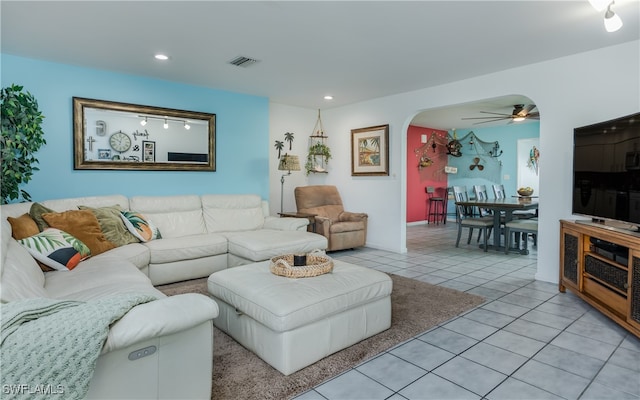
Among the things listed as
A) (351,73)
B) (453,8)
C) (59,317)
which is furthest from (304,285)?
(351,73)

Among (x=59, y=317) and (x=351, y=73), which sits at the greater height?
(x=351, y=73)

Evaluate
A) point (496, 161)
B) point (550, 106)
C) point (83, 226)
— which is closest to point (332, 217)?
point (550, 106)

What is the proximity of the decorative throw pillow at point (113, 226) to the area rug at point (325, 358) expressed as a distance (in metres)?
0.71

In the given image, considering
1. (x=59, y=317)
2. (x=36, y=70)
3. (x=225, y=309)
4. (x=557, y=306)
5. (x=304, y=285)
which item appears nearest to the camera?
(x=59, y=317)

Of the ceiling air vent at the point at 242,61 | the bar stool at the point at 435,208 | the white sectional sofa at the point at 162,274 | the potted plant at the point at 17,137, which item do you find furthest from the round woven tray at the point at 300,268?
the bar stool at the point at 435,208

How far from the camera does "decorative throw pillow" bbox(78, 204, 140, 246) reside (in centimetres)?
336

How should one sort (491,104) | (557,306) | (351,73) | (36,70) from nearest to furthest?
(557,306), (36,70), (351,73), (491,104)

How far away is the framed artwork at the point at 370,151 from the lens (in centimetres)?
543

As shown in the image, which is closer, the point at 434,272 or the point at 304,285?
the point at 304,285

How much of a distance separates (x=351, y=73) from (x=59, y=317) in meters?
3.76

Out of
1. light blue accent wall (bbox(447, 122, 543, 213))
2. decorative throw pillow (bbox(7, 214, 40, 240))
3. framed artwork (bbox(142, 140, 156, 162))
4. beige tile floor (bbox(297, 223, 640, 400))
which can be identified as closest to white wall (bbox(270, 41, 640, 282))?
beige tile floor (bbox(297, 223, 640, 400))

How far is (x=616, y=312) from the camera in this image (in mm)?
2523

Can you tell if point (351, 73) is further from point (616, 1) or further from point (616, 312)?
point (616, 312)

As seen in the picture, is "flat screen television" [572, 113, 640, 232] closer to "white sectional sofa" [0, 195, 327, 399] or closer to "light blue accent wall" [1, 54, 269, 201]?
"white sectional sofa" [0, 195, 327, 399]
